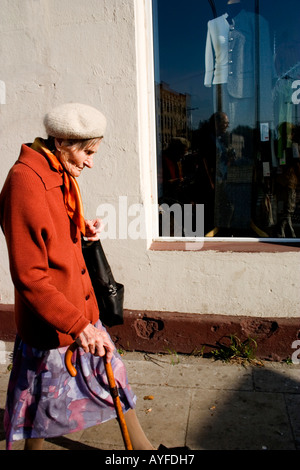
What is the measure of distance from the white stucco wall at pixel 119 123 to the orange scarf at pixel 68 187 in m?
1.64

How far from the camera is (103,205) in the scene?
157 inches

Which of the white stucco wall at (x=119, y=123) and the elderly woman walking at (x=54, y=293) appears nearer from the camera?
the elderly woman walking at (x=54, y=293)

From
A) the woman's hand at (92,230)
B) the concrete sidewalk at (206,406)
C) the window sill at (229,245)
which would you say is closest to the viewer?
the woman's hand at (92,230)

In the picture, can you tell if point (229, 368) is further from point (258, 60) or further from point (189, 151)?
point (258, 60)

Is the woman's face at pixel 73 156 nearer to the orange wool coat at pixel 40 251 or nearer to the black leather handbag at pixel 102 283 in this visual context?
the orange wool coat at pixel 40 251

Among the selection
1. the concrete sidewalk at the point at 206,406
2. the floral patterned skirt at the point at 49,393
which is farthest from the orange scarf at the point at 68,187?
the concrete sidewalk at the point at 206,406

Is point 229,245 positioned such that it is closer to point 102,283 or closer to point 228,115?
point 228,115

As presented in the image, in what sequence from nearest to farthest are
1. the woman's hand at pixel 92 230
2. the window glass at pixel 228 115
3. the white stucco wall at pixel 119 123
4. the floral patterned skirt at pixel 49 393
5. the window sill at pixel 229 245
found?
the floral patterned skirt at pixel 49 393
the woman's hand at pixel 92 230
the white stucco wall at pixel 119 123
the window sill at pixel 229 245
the window glass at pixel 228 115

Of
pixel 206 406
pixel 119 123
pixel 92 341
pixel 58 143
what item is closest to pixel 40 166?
pixel 58 143

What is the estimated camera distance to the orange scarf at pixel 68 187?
214 centimetres

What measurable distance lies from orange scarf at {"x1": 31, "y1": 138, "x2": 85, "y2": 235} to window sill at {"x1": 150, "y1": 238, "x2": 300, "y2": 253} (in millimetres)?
1784

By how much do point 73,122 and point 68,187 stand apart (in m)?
0.33

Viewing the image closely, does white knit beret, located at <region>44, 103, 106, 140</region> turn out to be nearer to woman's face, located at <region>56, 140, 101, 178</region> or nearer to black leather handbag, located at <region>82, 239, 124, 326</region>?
woman's face, located at <region>56, 140, 101, 178</region>

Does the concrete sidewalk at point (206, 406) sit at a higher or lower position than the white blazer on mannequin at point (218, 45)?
lower
